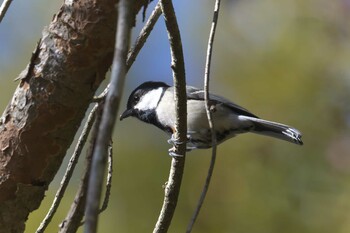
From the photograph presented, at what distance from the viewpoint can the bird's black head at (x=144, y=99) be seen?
2.63 meters

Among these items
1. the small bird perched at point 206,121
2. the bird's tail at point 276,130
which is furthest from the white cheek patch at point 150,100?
the bird's tail at point 276,130

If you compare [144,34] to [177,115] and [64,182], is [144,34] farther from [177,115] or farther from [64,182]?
[64,182]

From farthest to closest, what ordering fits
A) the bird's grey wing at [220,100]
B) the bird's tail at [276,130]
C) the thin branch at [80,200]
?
the bird's grey wing at [220,100] → the bird's tail at [276,130] → the thin branch at [80,200]

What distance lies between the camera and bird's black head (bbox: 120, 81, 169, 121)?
8.63 ft

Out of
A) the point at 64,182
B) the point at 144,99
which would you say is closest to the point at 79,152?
the point at 64,182

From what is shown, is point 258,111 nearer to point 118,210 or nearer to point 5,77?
point 118,210

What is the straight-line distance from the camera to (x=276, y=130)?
242 centimetres

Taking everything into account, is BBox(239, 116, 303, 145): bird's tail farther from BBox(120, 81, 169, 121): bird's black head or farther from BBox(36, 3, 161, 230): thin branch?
BBox(36, 3, 161, 230): thin branch

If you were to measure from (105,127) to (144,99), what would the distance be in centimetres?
197

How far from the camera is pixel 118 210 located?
3.32m

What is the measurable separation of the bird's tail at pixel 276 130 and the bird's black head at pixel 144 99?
340 mm

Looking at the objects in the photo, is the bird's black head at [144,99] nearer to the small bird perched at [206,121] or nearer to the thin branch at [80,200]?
the small bird perched at [206,121]

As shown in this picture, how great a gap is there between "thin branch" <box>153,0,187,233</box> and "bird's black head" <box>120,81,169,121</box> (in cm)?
110

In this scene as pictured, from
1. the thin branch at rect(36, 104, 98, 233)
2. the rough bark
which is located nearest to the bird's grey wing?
the thin branch at rect(36, 104, 98, 233)
